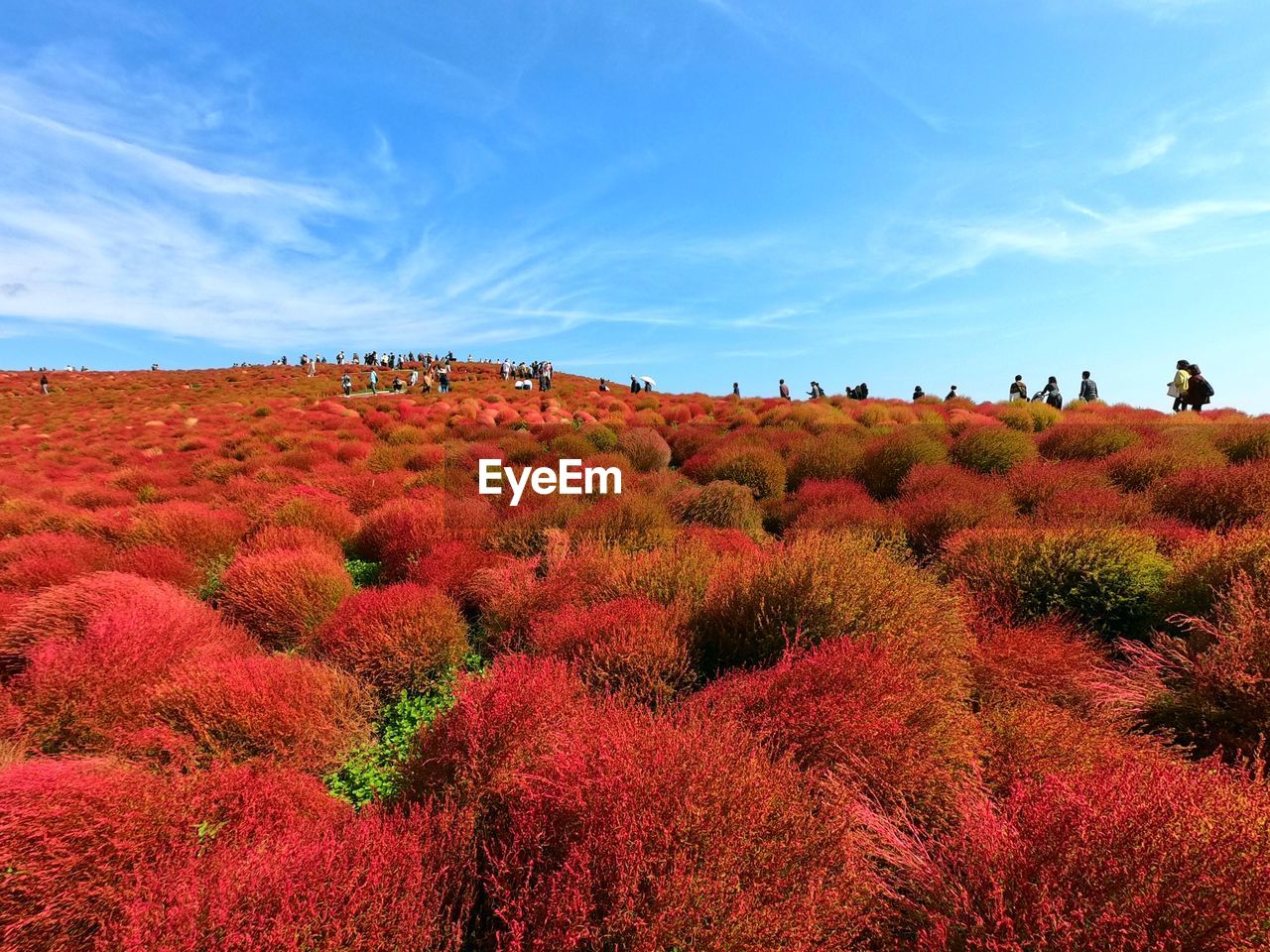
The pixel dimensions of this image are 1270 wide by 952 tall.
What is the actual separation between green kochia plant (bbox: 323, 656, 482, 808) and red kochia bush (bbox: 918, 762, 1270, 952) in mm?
3059

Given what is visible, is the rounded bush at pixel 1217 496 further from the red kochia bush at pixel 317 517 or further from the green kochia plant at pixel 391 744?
the red kochia bush at pixel 317 517

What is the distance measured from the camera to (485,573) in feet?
21.8

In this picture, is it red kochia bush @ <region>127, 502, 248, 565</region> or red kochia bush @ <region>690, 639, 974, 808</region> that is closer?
red kochia bush @ <region>690, 639, 974, 808</region>

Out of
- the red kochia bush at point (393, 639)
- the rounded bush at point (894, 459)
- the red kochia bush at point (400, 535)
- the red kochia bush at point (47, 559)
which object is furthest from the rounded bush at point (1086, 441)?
the red kochia bush at point (47, 559)

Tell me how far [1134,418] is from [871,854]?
53.9 feet

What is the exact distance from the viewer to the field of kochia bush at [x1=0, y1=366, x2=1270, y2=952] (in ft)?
6.98

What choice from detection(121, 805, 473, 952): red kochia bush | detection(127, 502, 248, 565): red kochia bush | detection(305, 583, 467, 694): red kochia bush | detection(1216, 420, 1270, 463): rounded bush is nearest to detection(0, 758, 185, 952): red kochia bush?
detection(121, 805, 473, 952): red kochia bush

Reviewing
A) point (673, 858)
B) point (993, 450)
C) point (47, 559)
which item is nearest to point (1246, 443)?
point (993, 450)

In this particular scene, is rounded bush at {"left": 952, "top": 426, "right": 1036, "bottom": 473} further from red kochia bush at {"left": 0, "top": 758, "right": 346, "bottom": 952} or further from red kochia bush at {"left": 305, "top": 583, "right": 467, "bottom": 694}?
red kochia bush at {"left": 0, "top": 758, "right": 346, "bottom": 952}

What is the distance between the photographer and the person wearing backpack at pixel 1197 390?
570 inches

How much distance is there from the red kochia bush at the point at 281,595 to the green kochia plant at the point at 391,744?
1778 mm

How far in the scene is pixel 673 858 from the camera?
221 cm

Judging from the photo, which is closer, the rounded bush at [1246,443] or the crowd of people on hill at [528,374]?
the rounded bush at [1246,443]

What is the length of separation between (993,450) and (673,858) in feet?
35.3
